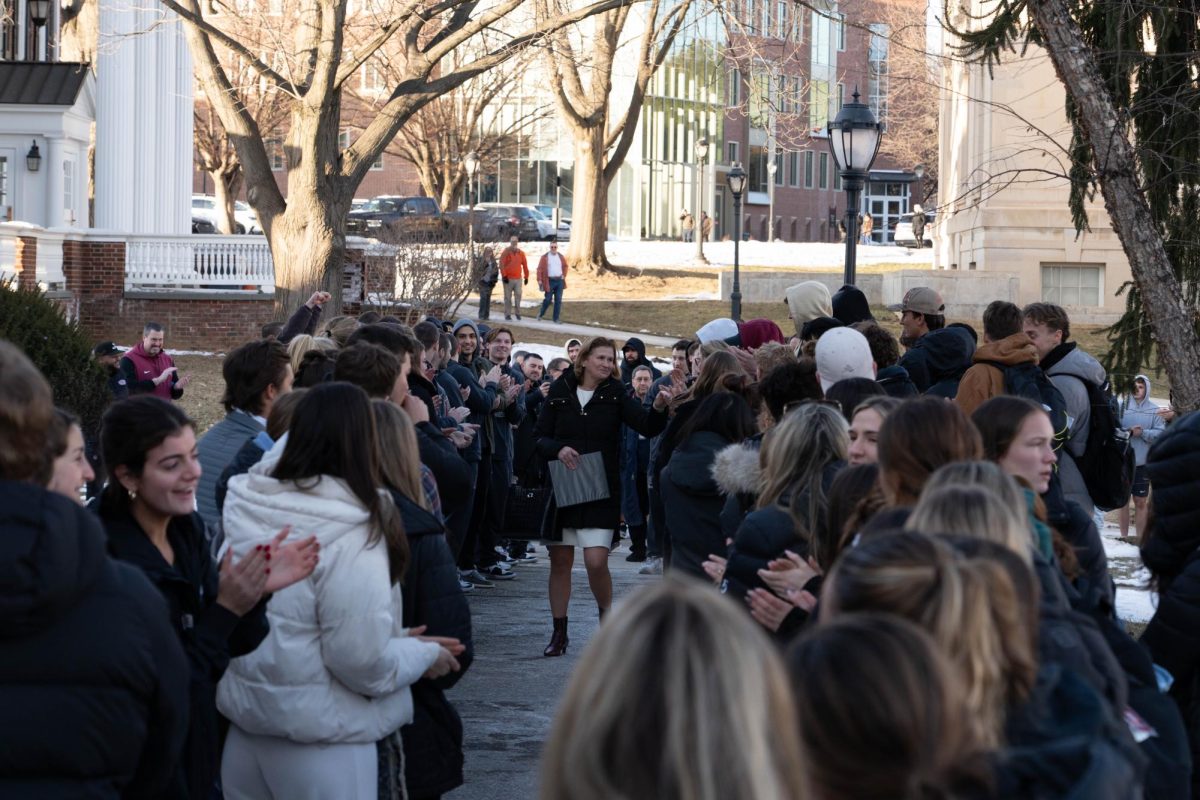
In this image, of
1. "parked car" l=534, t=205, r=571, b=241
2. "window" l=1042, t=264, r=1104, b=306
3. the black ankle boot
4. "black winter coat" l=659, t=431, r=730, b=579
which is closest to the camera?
"black winter coat" l=659, t=431, r=730, b=579

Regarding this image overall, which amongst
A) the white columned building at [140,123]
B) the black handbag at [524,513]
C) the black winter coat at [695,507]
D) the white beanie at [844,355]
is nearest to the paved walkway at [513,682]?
the black handbag at [524,513]

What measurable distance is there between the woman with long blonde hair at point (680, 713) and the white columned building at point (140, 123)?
2899 centimetres

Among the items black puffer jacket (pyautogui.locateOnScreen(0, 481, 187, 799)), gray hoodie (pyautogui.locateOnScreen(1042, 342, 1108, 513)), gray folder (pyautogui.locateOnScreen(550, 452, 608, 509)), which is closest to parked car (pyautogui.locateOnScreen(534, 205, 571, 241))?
gray folder (pyautogui.locateOnScreen(550, 452, 608, 509))

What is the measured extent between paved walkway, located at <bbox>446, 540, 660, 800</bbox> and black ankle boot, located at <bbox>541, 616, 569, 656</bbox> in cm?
5

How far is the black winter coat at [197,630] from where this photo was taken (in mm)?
4121

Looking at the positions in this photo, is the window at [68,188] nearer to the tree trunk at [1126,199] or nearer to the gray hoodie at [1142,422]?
the gray hoodie at [1142,422]

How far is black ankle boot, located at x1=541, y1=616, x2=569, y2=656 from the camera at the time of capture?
9.64 meters

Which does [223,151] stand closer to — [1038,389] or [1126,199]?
[1126,199]

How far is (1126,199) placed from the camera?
8.84 metres

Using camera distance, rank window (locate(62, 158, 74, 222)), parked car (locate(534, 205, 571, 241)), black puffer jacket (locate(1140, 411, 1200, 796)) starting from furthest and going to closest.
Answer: parked car (locate(534, 205, 571, 241))
window (locate(62, 158, 74, 222))
black puffer jacket (locate(1140, 411, 1200, 796))

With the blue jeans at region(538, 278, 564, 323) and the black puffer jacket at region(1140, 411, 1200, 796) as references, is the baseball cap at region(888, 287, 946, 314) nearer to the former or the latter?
the black puffer jacket at region(1140, 411, 1200, 796)

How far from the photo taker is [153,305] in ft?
92.4

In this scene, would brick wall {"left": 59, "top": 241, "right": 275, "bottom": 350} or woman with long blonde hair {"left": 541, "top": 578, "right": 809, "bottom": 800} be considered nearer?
woman with long blonde hair {"left": 541, "top": 578, "right": 809, "bottom": 800}

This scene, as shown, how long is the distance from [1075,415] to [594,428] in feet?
9.97
